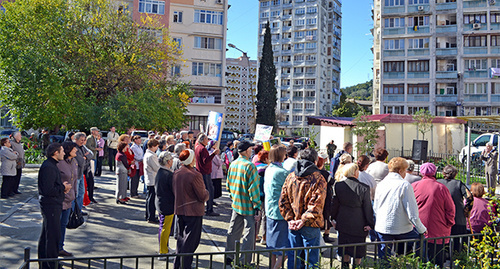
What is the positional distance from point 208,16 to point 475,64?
113ft

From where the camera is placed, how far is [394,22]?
56.2 m

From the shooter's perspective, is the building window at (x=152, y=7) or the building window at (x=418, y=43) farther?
the building window at (x=418, y=43)

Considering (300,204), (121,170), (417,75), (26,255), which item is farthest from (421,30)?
(26,255)

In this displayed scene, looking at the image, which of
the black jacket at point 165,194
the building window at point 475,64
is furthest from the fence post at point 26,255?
the building window at point 475,64

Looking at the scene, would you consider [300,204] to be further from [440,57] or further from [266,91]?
[266,91]

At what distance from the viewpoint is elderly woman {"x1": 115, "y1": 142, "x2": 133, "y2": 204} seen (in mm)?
10711

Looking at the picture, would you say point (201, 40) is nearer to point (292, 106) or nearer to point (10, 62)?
point (10, 62)

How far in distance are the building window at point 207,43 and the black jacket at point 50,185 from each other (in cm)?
3997

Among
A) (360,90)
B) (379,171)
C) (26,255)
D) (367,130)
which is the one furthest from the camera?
(360,90)

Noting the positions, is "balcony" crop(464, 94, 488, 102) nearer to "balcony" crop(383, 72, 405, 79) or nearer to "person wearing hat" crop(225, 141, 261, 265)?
"balcony" crop(383, 72, 405, 79)

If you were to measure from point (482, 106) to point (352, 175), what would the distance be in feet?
180

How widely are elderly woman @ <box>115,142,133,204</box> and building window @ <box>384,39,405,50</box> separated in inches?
2032

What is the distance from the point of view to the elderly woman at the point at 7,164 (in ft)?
36.4

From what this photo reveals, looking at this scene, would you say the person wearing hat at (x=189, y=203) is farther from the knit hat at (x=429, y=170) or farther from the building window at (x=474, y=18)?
the building window at (x=474, y=18)
